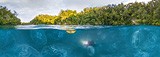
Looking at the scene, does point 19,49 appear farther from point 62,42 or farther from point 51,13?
point 51,13

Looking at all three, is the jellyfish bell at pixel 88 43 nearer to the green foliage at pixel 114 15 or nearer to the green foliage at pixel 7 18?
the green foliage at pixel 114 15

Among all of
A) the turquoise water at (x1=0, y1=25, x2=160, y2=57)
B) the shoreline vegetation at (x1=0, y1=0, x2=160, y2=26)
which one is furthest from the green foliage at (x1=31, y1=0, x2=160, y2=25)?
the turquoise water at (x1=0, y1=25, x2=160, y2=57)

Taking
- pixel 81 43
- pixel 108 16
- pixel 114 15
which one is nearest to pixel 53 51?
pixel 81 43

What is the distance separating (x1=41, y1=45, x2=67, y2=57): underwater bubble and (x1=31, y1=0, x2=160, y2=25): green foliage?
4.46 meters

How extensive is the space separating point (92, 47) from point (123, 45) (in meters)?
2.48

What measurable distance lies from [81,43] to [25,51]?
4.27m

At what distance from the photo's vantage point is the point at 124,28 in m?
16.0

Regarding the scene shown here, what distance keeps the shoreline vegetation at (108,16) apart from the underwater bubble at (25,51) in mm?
3802

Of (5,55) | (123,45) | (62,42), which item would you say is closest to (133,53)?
(123,45)

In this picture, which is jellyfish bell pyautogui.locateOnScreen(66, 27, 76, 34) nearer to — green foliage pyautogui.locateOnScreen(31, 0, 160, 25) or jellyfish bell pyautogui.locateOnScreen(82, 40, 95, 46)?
green foliage pyautogui.locateOnScreen(31, 0, 160, 25)

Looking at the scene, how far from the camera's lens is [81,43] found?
18.9 m

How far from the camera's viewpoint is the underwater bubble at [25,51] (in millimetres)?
17391

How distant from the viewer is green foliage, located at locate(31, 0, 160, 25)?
13.9 metres

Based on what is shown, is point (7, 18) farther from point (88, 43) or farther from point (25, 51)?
point (88, 43)
